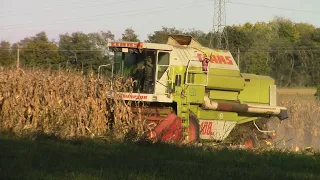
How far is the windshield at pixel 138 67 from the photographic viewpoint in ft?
57.1

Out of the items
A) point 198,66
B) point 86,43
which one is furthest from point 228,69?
point 86,43

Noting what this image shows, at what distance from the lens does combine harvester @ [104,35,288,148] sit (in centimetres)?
1698

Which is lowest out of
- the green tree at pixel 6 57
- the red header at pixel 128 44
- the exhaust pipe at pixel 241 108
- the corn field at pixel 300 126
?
the corn field at pixel 300 126

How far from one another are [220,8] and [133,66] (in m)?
29.5

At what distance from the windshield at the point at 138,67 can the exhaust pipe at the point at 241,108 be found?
1.95 metres

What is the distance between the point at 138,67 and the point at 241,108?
12.2 feet

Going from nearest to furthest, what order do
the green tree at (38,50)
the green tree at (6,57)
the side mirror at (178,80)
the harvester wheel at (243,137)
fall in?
the side mirror at (178,80) → the harvester wheel at (243,137) → the green tree at (6,57) → the green tree at (38,50)

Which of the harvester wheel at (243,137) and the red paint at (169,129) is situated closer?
the red paint at (169,129)

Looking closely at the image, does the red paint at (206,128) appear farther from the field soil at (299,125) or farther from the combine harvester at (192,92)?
the field soil at (299,125)

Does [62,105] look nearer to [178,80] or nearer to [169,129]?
[169,129]

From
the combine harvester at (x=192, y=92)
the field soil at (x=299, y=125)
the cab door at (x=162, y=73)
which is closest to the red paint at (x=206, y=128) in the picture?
the combine harvester at (x=192, y=92)

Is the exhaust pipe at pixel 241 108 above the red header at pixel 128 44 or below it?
below

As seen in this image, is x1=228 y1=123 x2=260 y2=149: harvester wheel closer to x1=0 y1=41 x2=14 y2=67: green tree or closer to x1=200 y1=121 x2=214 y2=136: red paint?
x1=200 y1=121 x2=214 y2=136: red paint

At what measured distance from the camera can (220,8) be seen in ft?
152
